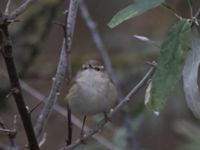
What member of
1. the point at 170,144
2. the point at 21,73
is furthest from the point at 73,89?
the point at 170,144

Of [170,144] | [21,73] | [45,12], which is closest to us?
[21,73]

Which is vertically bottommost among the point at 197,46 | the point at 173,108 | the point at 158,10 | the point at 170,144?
the point at 170,144

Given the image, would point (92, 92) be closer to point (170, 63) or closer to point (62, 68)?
point (62, 68)

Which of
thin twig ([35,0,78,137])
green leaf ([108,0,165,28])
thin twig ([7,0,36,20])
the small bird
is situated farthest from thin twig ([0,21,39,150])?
the small bird

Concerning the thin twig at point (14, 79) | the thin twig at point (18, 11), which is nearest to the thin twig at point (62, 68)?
the thin twig at point (14, 79)

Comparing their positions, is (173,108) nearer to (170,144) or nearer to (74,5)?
(170,144)

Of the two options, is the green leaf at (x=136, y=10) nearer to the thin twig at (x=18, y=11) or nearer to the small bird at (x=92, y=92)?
the thin twig at (x=18, y=11)
